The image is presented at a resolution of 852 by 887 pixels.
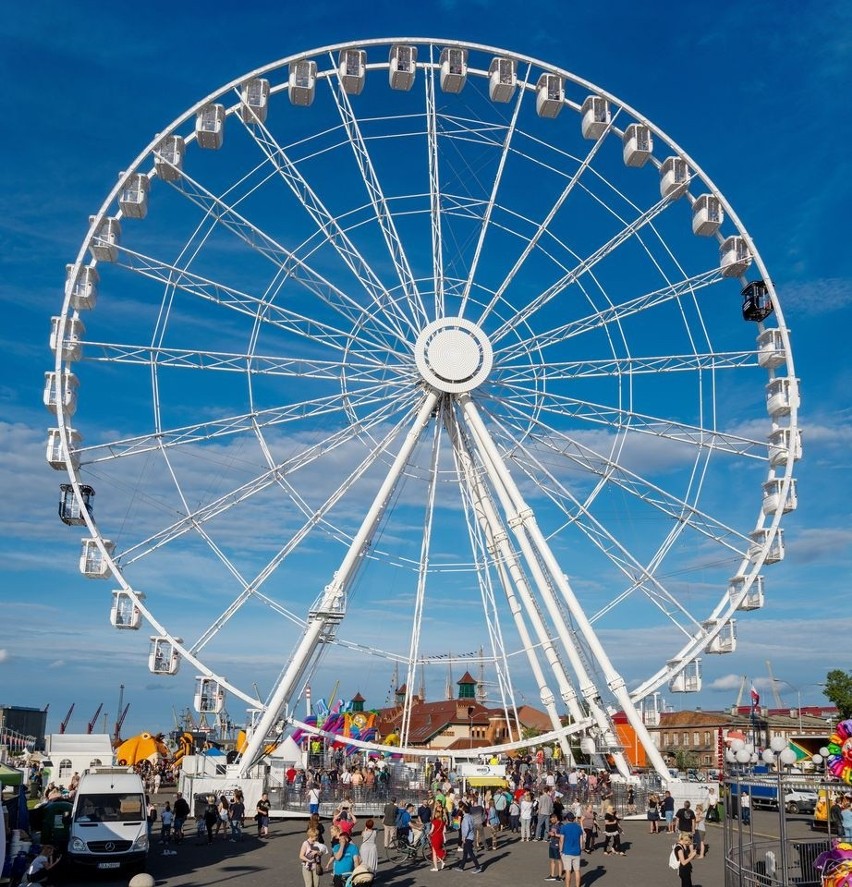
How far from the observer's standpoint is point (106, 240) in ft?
86.8

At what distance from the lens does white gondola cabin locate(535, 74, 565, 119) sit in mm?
28453

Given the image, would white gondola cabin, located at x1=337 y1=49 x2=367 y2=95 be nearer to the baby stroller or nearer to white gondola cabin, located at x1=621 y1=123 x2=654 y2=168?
white gondola cabin, located at x1=621 y1=123 x2=654 y2=168

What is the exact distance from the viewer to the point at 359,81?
2745 cm

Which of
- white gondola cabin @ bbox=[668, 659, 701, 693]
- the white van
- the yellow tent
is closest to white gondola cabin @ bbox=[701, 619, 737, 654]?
white gondola cabin @ bbox=[668, 659, 701, 693]

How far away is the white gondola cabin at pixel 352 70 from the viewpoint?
2745cm

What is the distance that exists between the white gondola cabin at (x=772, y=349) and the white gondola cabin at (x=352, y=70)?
13276 millimetres

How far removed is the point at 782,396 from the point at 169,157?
1806 cm

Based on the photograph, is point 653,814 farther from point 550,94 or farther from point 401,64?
point 401,64

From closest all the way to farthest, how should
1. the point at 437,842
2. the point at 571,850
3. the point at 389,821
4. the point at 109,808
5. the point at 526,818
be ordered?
the point at 571,850 → the point at 109,808 → the point at 437,842 → the point at 389,821 → the point at 526,818

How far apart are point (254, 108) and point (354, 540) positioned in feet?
38.5

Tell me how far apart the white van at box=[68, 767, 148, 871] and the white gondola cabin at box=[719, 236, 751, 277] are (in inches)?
794

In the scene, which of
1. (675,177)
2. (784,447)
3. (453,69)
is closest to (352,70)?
(453,69)

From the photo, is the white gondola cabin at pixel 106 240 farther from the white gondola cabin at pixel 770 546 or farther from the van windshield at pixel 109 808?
the white gondola cabin at pixel 770 546

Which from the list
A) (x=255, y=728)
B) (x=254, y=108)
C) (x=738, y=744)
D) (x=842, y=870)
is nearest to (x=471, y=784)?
(x=255, y=728)
